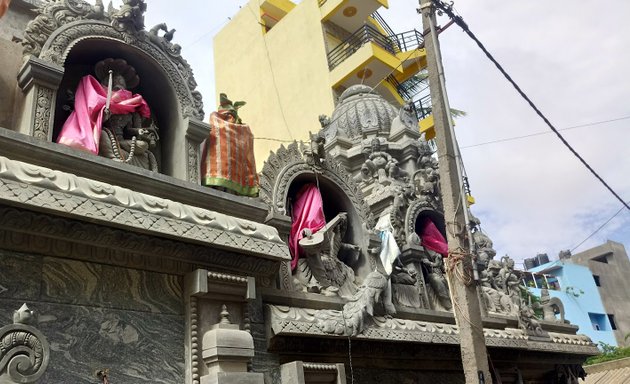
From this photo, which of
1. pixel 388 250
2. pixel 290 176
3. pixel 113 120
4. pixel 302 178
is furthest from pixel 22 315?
pixel 388 250

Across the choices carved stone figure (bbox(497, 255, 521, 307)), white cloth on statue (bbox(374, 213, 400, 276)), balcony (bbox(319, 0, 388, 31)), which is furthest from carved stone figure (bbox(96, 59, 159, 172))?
balcony (bbox(319, 0, 388, 31))

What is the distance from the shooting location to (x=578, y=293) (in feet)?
114

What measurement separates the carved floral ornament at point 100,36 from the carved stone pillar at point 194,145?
0.51ft

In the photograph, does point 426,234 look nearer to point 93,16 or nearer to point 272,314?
point 272,314

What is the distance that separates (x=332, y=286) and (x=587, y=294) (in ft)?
105

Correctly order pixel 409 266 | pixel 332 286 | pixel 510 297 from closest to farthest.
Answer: pixel 332 286 → pixel 409 266 → pixel 510 297

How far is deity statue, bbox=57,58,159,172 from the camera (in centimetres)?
668

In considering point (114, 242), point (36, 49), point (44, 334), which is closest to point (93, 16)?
point (36, 49)

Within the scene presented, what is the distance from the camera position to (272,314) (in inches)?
277

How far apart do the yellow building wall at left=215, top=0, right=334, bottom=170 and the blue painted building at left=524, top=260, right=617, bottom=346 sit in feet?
59.8

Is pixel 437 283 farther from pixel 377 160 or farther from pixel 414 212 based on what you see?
pixel 377 160

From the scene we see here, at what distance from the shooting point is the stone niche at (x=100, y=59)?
639 cm

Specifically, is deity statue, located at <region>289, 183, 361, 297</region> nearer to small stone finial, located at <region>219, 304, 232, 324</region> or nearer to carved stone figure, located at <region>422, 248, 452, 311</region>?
small stone finial, located at <region>219, 304, 232, 324</region>

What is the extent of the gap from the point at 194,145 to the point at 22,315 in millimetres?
3411
